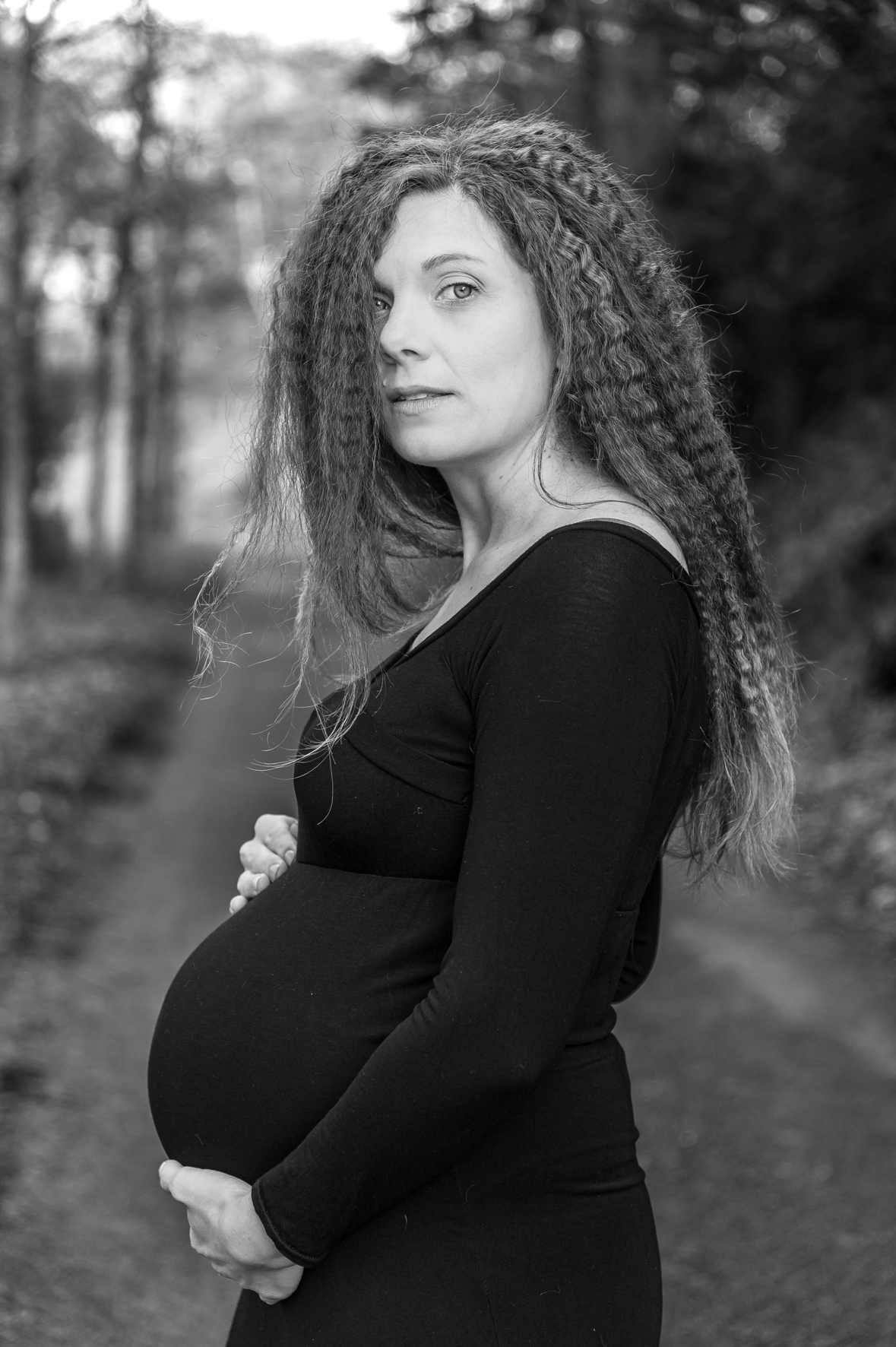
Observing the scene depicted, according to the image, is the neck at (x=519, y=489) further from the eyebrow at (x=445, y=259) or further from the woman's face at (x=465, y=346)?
the eyebrow at (x=445, y=259)

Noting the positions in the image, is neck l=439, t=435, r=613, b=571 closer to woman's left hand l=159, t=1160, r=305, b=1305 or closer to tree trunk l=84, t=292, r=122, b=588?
woman's left hand l=159, t=1160, r=305, b=1305

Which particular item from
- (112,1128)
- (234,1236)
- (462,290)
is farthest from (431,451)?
(112,1128)

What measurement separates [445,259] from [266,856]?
80 centimetres

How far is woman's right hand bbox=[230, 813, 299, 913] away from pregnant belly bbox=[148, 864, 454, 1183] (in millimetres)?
116

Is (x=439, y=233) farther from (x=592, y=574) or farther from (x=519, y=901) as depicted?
(x=519, y=901)

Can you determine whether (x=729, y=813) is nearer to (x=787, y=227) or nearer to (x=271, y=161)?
(x=787, y=227)

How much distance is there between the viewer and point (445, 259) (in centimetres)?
156

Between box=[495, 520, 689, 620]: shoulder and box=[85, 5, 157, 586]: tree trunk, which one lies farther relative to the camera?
box=[85, 5, 157, 586]: tree trunk

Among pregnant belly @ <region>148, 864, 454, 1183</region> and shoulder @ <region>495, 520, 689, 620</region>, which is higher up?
shoulder @ <region>495, 520, 689, 620</region>

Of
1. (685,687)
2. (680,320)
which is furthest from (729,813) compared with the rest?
(680,320)

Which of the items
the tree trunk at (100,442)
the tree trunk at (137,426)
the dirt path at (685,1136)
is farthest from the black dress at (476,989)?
the tree trunk at (137,426)

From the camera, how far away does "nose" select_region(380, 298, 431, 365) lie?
155cm

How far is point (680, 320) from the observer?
64.4 inches

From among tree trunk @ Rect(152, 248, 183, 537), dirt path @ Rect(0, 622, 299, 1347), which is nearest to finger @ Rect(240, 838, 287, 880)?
dirt path @ Rect(0, 622, 299, 1347)
